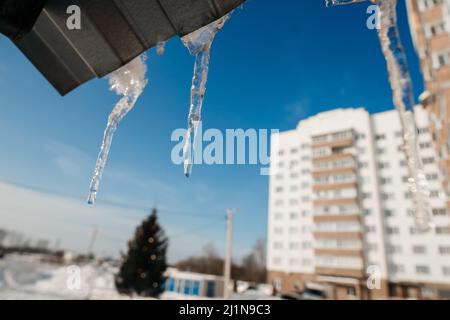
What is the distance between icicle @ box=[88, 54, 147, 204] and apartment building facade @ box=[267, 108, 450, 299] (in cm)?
2786

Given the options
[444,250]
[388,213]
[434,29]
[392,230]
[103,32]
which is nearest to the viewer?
[103,32]

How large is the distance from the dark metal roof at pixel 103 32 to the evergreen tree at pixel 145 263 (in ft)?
60.8

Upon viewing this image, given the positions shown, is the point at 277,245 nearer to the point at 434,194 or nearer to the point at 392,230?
the point at 392,230

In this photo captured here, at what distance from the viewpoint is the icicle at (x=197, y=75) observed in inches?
53.6

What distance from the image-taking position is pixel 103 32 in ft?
3.50

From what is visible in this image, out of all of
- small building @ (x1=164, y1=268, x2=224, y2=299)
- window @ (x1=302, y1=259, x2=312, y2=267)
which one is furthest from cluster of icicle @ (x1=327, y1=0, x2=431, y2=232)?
window @ (x1=302, y1=259, x2=312, y2=267)

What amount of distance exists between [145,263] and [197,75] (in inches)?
732

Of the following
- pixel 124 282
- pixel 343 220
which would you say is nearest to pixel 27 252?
pixel 124 282

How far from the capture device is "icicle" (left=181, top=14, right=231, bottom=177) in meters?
1.36

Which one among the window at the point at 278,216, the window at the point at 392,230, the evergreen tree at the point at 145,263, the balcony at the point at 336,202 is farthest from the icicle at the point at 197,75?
the window at the point at 278,216

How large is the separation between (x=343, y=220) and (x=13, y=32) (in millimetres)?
32272

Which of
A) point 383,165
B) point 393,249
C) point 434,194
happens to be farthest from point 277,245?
point 434,194

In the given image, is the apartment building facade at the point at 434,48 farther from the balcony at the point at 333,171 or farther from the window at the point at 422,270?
the balcony at the point at 333,171
